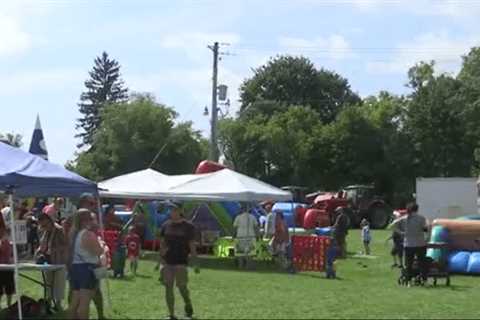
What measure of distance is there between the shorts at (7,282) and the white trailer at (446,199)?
2436cm

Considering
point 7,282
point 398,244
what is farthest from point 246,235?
point 7,282

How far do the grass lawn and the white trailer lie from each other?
44.9 ft

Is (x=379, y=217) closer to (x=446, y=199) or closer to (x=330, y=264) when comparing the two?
(x=446, y=199)

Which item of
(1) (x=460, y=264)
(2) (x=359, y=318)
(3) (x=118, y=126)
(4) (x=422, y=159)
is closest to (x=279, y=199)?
(1) (x=460, y=264)

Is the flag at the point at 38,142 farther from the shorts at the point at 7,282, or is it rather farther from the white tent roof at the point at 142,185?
the white tent roof at the point at 142,185

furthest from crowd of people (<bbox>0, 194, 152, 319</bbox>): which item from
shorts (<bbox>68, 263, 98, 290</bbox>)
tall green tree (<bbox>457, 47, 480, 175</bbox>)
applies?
tall green tree (<bbox>457, 47, 480, 175</bbox>)

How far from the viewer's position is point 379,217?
151ft

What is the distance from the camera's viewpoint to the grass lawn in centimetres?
1394

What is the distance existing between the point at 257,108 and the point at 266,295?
5724 centimetres

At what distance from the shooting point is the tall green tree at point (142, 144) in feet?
205

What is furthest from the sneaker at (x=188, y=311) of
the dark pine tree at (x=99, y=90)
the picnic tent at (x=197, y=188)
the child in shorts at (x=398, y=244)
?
the dark pine tree at (x=99, y=90)

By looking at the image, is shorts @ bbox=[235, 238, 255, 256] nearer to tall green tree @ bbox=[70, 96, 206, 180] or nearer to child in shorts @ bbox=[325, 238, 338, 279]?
child in shorts @ bbox=[325, 238, 338, 279]

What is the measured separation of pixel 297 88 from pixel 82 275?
213ft

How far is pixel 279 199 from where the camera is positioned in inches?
939
